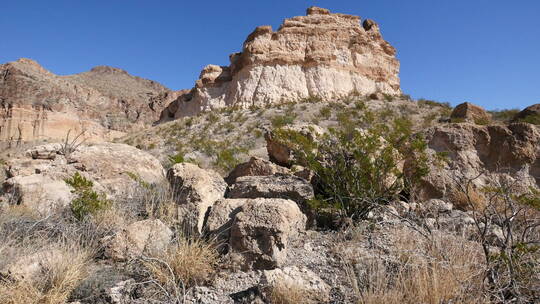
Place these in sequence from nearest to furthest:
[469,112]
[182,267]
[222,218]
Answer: [182,267]
[222,218]
[469,112]

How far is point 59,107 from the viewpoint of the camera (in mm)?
36812

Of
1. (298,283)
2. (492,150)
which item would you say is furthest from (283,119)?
(298,283)

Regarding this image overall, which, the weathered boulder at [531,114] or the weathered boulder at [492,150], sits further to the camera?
the weathered boulder at [531,114]

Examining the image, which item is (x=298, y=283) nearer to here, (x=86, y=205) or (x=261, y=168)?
(x=86, y=205)

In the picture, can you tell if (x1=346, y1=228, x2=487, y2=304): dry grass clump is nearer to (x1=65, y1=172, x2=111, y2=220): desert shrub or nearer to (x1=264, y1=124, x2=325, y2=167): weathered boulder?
(x1=264, y1=124, x2=325, y2=167): weathered boulder

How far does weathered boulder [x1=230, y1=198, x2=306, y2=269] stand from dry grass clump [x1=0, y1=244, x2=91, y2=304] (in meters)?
1.02

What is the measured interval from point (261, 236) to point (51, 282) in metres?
1.34

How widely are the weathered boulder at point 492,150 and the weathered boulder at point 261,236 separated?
103 inches

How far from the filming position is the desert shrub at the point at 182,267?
2213mm

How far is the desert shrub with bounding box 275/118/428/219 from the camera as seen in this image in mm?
3393

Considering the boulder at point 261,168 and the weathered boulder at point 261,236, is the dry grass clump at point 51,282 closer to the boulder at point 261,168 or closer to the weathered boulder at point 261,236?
the weathered boulder at point 261,236

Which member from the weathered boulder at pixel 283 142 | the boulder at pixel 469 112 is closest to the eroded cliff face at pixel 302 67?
the boulder at pixel 469 112

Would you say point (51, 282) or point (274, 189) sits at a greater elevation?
point (274, 189)

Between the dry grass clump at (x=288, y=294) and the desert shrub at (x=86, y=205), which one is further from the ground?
the desert shrub at (x=86, y=205)
